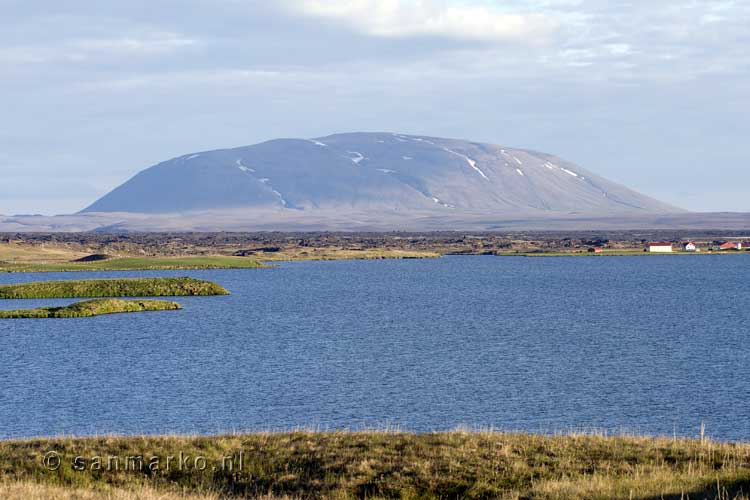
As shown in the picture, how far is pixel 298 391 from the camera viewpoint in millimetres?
49500

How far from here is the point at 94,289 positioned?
341 ft

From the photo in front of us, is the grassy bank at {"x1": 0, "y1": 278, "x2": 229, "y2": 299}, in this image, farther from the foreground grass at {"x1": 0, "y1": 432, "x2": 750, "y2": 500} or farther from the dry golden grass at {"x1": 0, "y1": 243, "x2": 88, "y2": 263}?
the foreground grass at {"x1": 0, "y1": 432, "x2": 750, "y2": 500}

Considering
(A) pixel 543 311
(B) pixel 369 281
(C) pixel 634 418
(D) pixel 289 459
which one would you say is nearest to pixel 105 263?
(B) pixel 369 281

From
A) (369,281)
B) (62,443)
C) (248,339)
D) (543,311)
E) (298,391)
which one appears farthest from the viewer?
(369,281)

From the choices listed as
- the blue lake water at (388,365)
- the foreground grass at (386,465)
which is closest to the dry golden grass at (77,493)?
the foreground grass at (386,465)

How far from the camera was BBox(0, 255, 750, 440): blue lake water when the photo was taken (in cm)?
4244

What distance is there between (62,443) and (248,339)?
4480cm


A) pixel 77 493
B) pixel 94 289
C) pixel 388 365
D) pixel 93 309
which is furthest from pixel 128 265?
pixel 77 493

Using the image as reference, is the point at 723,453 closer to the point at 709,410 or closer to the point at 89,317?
the point at 709,410

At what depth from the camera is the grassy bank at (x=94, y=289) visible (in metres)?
103

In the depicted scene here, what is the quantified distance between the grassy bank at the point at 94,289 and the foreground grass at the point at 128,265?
30.3m

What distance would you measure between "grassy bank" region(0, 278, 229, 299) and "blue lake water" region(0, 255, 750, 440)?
1.40 metres

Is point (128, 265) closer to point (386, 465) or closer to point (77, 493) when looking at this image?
point (386, 465)

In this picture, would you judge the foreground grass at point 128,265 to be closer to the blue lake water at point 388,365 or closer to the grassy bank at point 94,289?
the grassy bank at point 94,289
